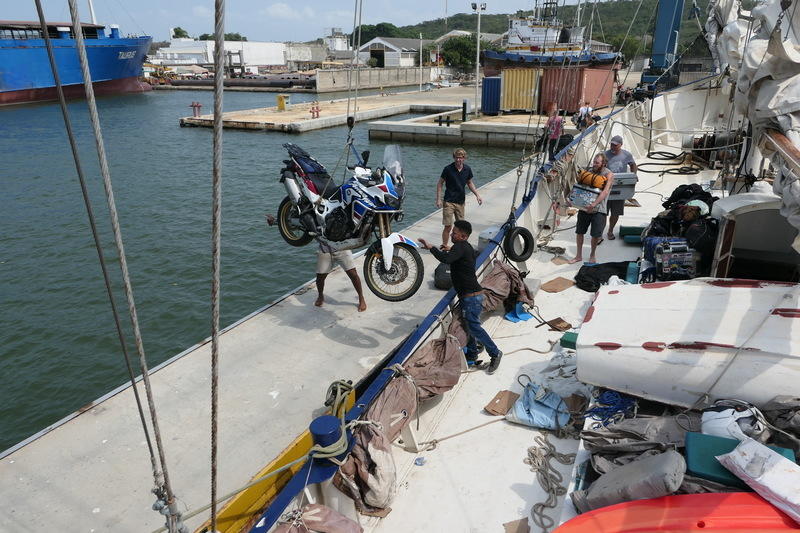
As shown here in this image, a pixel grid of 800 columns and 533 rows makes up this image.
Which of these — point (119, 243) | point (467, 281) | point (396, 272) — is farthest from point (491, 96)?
point (119, 243)

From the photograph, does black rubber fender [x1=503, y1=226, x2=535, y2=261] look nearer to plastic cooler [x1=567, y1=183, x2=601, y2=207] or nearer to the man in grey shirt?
plastic cooler [x1=567, y1=183, x2=601, y2=207]

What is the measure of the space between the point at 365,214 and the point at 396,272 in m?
0.78

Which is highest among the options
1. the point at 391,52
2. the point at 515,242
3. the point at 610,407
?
the point at 391,52

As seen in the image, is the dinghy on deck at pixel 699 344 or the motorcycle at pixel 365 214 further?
the motorcycle at pixel 365 214

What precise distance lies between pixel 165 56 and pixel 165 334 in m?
105

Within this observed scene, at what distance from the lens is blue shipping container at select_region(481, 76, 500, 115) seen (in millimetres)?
28891

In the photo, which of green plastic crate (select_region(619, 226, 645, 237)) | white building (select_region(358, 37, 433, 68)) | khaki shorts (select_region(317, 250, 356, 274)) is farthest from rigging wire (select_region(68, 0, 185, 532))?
white building (select_region(358, 37, 433, 68))

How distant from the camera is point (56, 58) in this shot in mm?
50281

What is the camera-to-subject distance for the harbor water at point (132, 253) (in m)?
7.77

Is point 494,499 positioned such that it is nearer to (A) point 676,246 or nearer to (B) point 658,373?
(B) point 658,373

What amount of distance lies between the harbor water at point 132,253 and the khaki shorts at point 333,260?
0.75m

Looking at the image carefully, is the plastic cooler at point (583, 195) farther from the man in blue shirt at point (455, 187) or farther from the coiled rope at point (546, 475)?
the coiled rope at point (546, 475)

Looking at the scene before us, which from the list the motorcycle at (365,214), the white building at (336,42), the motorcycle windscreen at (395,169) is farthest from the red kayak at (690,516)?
Result: the white building at (336,42)

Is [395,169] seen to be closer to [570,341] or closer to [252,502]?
[570,341]
